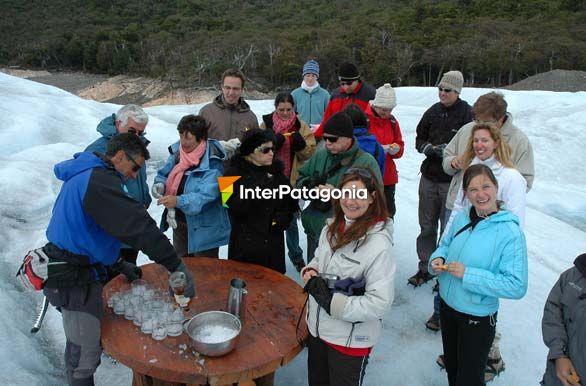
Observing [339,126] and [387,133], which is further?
[387,133]

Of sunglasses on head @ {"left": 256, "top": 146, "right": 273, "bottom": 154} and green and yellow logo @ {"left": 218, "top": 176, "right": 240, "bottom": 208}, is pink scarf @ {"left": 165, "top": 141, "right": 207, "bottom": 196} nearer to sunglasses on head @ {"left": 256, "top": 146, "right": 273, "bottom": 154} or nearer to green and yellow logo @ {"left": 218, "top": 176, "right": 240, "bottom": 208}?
green and yellow logo @ {"left": 218, "top": 176, "right": 240, "bottom": 208}

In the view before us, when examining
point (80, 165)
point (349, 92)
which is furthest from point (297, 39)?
point (80, 165)

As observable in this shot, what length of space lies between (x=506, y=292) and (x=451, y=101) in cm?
192

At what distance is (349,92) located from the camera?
14.0ft

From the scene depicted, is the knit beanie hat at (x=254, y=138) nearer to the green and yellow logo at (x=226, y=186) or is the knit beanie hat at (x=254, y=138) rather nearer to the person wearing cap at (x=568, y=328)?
the green and yellow logo at (x=226, y=186)

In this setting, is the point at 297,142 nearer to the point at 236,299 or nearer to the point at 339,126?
the point at 339,126

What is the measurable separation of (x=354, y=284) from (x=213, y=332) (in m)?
0.76

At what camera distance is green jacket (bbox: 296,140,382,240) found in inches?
116

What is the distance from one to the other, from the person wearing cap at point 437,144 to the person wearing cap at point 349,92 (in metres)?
0.71

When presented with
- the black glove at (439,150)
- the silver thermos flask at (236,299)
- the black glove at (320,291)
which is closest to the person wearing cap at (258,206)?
the silver thermos flask at (236,299)

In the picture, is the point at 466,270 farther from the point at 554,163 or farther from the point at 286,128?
the point at 554,163

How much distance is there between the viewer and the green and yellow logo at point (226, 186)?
2.98 metres

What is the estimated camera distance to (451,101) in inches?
142

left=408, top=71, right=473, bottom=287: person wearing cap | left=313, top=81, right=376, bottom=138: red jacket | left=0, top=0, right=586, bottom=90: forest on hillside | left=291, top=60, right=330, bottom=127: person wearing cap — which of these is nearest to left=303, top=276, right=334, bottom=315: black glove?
left=408, top=71, right=473, bottom=287: person wearing cap
